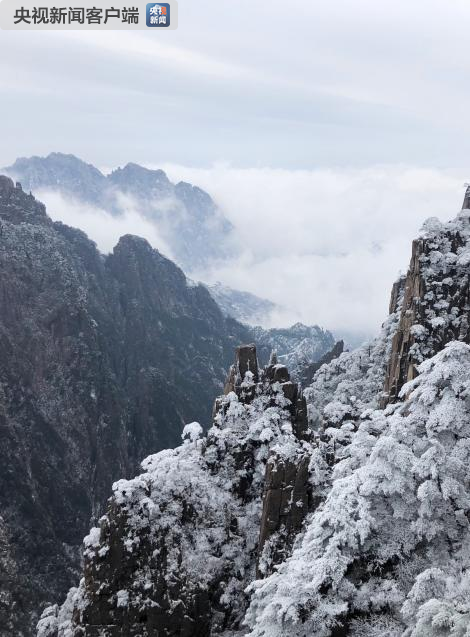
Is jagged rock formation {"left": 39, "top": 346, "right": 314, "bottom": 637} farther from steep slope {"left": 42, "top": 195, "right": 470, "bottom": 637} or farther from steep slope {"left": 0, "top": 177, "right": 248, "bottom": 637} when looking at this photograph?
steep slope {"left": 0, "top": 177, "right": 248, "bottom": 637}

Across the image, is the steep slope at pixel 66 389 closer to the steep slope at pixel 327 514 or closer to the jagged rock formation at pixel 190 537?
the jagged rock formation at pixel 190 537

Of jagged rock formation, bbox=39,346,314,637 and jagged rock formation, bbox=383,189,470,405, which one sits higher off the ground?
jagged rock formation, bbox=383,189,470,405

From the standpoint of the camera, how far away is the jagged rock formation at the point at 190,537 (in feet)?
110

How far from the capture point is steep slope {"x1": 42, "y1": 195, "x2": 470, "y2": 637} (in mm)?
20031

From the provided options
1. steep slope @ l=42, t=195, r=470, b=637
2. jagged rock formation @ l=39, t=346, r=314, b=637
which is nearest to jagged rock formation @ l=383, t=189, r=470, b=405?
steep slope @ l=42, t=195, r=470, b=637

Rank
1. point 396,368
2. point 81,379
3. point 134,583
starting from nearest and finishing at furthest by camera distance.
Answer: point 134,583 < point 396,368 < point 81,379

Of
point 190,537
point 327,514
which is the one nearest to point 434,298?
point 190,537

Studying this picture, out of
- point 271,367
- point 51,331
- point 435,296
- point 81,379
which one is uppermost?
point 435,296

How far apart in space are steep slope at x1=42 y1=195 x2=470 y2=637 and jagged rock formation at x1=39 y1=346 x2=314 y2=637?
3.4 inches

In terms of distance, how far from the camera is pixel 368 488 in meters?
21.0

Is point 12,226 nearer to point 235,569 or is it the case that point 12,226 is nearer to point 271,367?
point 271,367

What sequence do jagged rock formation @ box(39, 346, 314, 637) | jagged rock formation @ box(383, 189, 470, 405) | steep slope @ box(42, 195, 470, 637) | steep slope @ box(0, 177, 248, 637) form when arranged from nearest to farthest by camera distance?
1. steep slope @ box(42, 195, 470, 637)
2. jagged rock formation @ box(39, 346, 314, 637)
3. jagged rock formation @ box(383, 189, 470, 405)
4. steep slope @ box(0, 177, 248, 637)

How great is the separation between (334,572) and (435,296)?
3339cm

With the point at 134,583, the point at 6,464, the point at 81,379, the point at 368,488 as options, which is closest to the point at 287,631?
the point at 368,488
